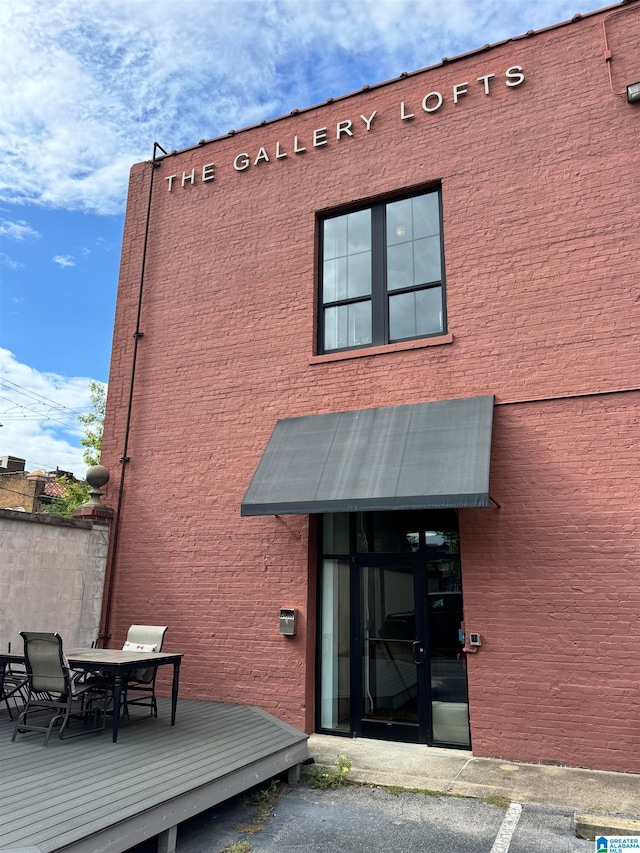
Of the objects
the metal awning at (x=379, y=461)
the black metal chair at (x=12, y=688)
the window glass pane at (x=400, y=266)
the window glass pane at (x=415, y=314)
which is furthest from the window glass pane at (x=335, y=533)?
the black metal chair at (x=12, y=688)

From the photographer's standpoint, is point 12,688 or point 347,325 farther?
point 347,325

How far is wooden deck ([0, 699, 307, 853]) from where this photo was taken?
3705mm

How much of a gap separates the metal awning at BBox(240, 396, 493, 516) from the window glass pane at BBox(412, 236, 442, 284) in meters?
1.89

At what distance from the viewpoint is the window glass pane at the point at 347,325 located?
8.46m

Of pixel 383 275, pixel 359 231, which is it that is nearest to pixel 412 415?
pixel 383 275

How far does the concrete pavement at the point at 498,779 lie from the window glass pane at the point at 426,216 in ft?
21.0

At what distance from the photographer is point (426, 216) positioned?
8484 mm

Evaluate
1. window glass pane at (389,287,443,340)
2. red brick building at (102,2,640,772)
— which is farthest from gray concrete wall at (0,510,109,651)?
window glass pane at (389,287,443,340)

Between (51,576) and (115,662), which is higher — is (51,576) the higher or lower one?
the higher one

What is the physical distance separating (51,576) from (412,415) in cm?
528

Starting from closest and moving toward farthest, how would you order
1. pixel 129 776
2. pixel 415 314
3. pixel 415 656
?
1. pixel 129 776
2. pixel 415 656
3. pixel 415 314

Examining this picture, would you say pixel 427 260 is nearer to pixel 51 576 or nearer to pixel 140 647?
pixel 140 647

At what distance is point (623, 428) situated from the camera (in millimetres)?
6562

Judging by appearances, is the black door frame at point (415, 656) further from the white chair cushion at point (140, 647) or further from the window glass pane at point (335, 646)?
the white chair cushion at point (140, 647)
